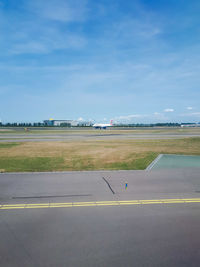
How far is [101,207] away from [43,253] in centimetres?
305

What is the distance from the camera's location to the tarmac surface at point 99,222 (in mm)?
4664

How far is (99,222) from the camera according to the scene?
6.27m

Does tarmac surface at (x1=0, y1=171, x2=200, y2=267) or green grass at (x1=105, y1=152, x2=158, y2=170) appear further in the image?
green grass at (x1=105, y1=152, x2=158, y2=170)

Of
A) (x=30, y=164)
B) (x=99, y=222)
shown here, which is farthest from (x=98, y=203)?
(x=30, y=164)

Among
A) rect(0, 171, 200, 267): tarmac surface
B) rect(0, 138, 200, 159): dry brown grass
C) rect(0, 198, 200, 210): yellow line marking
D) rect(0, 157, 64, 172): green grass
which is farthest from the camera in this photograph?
rect(0, 138, 200, 159): dry brown grass

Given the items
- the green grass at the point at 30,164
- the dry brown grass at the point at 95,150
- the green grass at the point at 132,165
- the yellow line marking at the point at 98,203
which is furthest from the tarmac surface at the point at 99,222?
the dry brown grass at the point at 95,150

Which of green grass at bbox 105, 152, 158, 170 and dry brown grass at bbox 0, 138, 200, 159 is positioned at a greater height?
dry brown grass at bbox 0, 138, 200, 159

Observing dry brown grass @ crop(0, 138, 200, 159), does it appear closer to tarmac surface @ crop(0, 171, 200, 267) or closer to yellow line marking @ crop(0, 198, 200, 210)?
tarmac surface @ crop(0, 171, 200, 267)

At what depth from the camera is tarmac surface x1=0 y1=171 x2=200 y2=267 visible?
4664 mm

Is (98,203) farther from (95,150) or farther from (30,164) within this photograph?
(95,150)

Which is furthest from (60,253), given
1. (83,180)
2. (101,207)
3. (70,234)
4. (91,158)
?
→ (91,158)

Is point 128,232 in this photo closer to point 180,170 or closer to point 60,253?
point 60,253

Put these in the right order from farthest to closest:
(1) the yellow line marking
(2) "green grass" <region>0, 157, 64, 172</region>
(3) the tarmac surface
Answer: (2) "green grass" <region>0, 157, 64, 172</region>
(1) the yellow line marking
(3) the tarmac surface

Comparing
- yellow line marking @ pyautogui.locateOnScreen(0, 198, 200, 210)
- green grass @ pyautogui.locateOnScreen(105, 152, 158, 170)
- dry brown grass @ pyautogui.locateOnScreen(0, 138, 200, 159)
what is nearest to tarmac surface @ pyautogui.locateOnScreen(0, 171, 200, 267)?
yellow line marking @ pyautogui.locateOnScreen(0, 198, 200, 210)
